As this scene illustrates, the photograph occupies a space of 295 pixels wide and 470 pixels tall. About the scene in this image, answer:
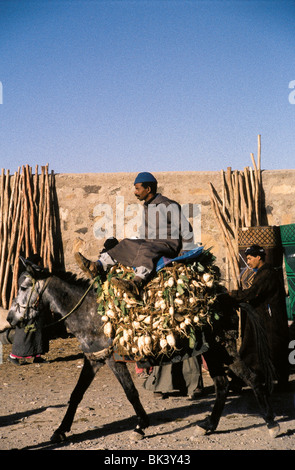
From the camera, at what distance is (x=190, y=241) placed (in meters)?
4.53

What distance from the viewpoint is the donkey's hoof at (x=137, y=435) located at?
4.27 meters

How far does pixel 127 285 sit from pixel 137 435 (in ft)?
4.25

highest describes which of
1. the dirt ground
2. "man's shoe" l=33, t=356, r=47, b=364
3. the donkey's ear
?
the donkey's ear

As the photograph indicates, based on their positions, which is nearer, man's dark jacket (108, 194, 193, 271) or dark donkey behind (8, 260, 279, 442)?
man's dark jacket (108, 194, 193, 271)

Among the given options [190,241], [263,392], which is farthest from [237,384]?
[190,241]

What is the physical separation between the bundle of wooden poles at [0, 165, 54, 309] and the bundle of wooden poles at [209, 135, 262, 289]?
2.96 m

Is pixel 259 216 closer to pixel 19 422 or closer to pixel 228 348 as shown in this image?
pixel 228 348

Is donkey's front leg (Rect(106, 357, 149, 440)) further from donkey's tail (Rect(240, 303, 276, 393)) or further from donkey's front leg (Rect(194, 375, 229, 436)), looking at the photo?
donkey's tail (Rect(240, 303, 276, 393))

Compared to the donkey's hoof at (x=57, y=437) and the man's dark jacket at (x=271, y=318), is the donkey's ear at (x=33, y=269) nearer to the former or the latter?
the donkey's hoof at (x=57, y=437)

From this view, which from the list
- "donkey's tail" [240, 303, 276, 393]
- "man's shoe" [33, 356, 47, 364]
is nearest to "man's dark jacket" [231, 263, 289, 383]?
"donkey's tail" [240, 303, 276, 393]

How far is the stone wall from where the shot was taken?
29.6ft

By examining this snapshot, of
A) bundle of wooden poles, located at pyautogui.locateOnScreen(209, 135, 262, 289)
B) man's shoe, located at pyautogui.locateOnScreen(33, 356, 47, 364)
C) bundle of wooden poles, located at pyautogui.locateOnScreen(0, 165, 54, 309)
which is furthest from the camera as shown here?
bundle of wooden poles, located at pyautogui.locateOnScreen(0, 165, 54, 309)

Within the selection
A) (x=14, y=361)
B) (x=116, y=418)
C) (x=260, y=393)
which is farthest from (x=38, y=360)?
(x=260, y=393)

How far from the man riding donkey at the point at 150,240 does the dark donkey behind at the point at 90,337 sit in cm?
33
